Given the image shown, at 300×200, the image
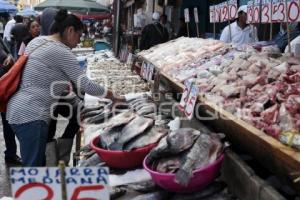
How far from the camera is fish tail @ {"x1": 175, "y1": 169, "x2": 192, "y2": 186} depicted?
2480mm

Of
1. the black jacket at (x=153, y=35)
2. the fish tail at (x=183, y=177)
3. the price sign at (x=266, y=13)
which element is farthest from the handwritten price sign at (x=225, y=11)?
the fish tail at (x=183, y=177)

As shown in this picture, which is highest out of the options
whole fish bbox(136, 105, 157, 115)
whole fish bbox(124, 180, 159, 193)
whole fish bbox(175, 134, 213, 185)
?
whole fish bbox(175, 134, 213, 185)

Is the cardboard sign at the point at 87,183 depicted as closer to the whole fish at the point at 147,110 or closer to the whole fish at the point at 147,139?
the whole fish at the point at 147,139

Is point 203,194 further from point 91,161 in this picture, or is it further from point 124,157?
point 91,161

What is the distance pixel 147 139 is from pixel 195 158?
0.64 meters

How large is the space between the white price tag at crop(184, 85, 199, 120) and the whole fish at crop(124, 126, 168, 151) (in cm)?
27

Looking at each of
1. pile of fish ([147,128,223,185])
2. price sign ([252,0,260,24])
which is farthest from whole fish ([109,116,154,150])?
price sign ([252,0,260,24])

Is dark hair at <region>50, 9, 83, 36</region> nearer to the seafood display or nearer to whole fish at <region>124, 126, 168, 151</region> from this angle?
the seafood display

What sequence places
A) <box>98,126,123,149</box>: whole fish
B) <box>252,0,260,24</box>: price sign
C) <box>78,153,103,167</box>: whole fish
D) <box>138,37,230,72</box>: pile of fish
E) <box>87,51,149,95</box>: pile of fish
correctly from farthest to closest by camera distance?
1. <box>87,51,149,95</box>: pile of fish
2. <box>252,0,260,24</box>: price sign
3. <box>138,37,230,72</box>: pile of fish
4. <box>78,153,103,167</box>: whole fish
5. <box>98,126,123,149</box>: whole fish

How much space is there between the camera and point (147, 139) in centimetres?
317

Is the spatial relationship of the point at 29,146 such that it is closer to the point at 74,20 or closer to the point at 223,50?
the point at 74,20

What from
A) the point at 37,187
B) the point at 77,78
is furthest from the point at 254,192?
the point at 77,78

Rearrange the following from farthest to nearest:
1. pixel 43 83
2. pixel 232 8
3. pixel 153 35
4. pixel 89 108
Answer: pixel 153 35
pixel 232 8
pixel 89 108
pixel 43 83

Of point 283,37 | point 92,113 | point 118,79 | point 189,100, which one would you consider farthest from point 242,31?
point 189,100
